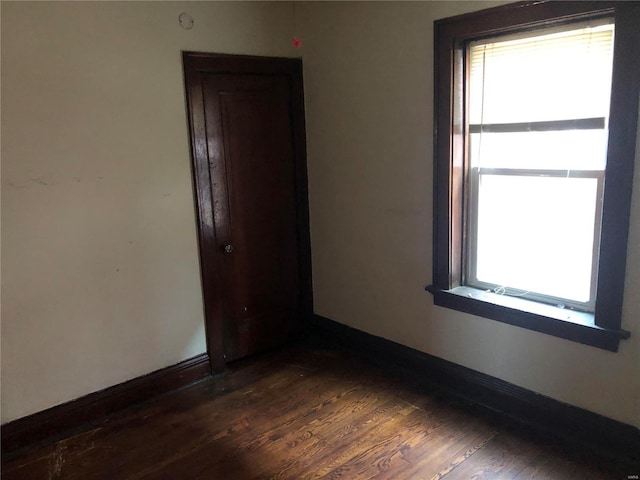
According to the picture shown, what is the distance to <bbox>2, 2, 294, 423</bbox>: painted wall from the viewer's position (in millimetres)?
2600

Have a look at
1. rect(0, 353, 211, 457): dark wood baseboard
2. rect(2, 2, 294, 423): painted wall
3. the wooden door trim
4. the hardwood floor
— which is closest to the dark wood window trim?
the hardwood floor

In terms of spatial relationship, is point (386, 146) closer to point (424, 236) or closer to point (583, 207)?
point (424, 236)

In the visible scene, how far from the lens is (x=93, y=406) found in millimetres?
2959

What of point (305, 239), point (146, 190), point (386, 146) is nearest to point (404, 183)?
point (386, 146)

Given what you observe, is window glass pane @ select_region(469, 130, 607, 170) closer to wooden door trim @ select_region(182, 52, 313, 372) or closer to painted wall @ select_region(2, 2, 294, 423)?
wooden door trim @ select_region(182, 52, 313, 372)

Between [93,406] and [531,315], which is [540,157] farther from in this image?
[93,406]

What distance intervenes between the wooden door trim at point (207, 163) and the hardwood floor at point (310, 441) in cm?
50

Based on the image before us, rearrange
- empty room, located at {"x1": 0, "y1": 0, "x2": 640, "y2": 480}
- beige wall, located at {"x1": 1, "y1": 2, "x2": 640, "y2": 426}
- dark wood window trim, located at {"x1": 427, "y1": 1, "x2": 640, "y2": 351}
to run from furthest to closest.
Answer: beige wall, located at {"x1": 1, "y1": 2, "x2": 640, "y2": 426}
empty room, located at {"x1": 0, "y1": 0, "x2": 640, "y2": 480}
dark wood window trim, located at {"x1": 427, "y1": 1, "x2": 640, "y2": 351}

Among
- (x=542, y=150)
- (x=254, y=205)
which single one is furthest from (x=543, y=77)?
(x=254, y=205)

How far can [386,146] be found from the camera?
3248 mm

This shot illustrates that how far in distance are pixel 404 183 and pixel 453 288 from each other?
0.70 metres

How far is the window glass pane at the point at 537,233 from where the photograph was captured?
256cm

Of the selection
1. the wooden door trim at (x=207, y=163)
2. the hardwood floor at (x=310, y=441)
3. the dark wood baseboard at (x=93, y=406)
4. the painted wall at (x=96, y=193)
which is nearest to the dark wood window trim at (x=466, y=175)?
the hardwood floor at (x=310, y=441)

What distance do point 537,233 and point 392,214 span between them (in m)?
0.91
